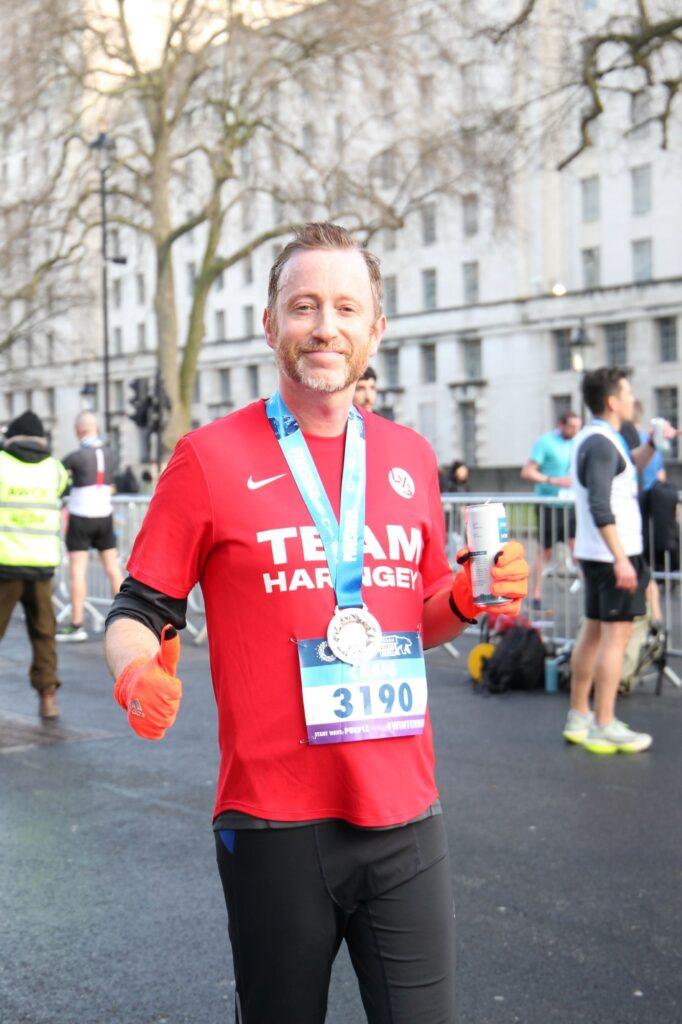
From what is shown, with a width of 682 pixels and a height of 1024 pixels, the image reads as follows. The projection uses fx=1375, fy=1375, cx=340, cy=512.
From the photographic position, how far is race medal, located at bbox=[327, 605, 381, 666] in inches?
102

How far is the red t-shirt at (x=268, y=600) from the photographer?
2574 millimetres

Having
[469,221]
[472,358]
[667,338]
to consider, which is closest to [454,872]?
[667,338]

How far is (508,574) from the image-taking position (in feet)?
8.89

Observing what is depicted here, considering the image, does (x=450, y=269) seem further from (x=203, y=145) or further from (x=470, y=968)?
(x=470, y=968)

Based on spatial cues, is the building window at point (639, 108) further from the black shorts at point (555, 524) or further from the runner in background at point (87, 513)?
the runner in background at point (87, 513)

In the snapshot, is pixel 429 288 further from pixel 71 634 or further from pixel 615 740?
pixel 615 740

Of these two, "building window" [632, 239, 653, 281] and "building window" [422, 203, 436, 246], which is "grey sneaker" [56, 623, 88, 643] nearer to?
"building window" [632, 239, 653, 281]

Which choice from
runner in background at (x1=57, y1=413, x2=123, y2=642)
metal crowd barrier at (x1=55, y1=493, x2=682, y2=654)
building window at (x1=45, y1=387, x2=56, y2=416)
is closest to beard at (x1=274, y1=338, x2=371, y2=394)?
metal crowd barrier at (x1=55, y1=493, x2=682, y2=654)

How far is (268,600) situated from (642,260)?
56543 mm

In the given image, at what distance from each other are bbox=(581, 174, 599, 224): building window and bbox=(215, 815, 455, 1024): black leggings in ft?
191

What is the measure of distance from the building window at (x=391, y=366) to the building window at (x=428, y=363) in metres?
1.73

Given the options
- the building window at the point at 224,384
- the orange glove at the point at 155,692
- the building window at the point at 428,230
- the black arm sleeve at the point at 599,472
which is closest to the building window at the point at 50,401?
the building window at the point at 224,384

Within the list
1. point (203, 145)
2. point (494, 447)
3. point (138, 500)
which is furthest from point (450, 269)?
point (138, 500)

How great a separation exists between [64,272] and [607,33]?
39.3 metres
